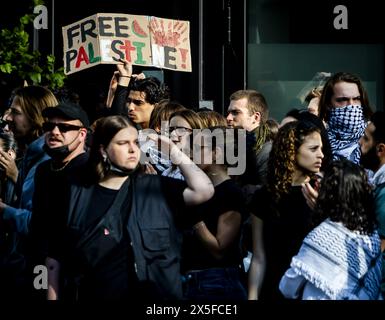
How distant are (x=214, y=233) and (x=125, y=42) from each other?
3405 millimetres

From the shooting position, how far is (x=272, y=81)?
1188 centimetres

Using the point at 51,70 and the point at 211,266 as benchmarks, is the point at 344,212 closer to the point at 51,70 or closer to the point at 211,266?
the point at 211,266

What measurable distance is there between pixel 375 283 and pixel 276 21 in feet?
21.3

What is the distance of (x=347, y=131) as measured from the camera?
7.30m

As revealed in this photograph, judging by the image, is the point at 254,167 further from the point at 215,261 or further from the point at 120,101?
the point at 120,101

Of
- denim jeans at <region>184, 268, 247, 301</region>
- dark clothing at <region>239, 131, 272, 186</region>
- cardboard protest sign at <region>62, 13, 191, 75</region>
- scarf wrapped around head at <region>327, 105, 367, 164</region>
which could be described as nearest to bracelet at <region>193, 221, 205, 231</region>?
denim jeans at <region>184, 268, 247, 301</region>

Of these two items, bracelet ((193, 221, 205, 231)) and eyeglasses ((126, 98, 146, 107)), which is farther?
eyeglasses ((126, 98, 146, 107))

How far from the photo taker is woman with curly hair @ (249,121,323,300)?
638cm

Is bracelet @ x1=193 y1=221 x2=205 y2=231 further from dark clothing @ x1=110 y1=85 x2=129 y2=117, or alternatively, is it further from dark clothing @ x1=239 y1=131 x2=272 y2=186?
dark clothing @ x1=110 y1=85 x2=129 y2=117

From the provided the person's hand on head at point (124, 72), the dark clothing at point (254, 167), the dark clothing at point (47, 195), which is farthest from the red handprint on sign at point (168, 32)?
the dark clothing at point (47, 195)

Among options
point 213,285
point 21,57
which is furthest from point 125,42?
point 213,285

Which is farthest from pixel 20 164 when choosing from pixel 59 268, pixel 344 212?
pixel 344 212

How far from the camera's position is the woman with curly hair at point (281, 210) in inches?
251

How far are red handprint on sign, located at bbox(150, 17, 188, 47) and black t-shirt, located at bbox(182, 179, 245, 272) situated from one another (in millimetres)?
3236
